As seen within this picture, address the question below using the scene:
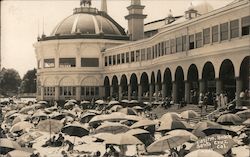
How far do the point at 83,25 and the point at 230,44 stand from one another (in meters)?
39.5

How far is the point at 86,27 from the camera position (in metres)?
68.8

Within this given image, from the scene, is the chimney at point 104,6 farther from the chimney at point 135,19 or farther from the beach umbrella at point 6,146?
the beach umbrella at point 6,146

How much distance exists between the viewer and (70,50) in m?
66.2

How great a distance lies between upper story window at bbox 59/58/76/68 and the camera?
66.4 metres

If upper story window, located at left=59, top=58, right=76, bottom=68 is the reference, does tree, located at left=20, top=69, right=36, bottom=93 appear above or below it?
below

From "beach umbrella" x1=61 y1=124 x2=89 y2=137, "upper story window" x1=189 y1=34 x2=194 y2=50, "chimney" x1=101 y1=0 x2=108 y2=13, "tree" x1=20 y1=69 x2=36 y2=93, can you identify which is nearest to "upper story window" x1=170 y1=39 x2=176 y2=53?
"upper story window" x1=189 y1=34 x2=194 y2=50

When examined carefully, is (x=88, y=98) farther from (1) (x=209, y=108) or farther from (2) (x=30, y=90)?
(2) (x=30, y=90)

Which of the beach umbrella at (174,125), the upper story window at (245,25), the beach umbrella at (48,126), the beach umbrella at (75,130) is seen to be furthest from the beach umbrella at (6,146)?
the upper story window at (245,25)

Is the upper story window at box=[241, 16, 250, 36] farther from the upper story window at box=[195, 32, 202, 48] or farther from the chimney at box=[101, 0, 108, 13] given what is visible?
the chimney at box=[101, 0, 108, 13]

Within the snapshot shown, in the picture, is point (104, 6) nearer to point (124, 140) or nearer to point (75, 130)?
point (75, 130)

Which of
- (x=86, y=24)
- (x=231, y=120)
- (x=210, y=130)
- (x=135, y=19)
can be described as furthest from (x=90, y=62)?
(x=210, y=130)

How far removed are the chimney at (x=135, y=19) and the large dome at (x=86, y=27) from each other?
1.76 meters

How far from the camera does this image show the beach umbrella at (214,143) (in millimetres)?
15484

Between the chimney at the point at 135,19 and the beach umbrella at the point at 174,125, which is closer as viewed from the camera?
the beach umbrella at the point at 174,125
